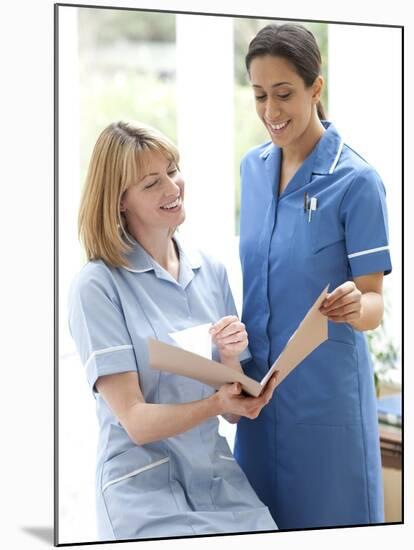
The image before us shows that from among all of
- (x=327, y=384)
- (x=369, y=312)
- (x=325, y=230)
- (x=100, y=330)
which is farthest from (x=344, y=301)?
(x=100, y=330)

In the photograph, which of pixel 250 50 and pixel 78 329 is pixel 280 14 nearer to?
pixel 250 50

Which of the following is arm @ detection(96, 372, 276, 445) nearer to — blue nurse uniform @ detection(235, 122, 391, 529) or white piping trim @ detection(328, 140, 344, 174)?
blue nurse uniform @ detection(235, 122, 391, 529)

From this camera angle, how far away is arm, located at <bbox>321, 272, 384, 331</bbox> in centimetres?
298

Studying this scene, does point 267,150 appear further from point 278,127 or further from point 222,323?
point 222,323

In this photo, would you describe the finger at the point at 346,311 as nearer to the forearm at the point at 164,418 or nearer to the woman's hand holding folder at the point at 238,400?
the woman's hand holding folder at the point at 238,400

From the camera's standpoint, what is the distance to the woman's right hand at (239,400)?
289 cm

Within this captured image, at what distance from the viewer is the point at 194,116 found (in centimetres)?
325

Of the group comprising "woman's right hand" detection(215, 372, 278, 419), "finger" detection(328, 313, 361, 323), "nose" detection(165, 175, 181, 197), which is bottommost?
"woman's right hand" detection(215, 372, 278, 419)

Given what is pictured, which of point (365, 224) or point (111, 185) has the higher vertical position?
point (111, 185)

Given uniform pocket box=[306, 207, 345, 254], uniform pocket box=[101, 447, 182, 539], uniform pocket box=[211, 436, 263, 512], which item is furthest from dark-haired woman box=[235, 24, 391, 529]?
uniform pocket box=[101, 447, 182, 539]

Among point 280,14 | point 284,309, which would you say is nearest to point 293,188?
point 284,309

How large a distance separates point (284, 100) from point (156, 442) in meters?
1.07

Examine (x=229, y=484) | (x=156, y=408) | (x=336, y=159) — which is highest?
(x=336, y=159)
